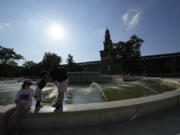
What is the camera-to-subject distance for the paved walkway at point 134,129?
2.02 m

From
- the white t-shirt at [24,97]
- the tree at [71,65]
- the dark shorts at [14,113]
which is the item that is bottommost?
the dark shorts at [14,113]

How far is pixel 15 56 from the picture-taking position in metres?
31.9

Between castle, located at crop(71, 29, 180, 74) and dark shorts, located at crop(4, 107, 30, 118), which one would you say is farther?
castle, located at crop(71, 29, 180, 74)

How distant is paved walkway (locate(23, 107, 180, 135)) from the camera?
6.61 feet

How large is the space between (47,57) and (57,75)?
35107 mm

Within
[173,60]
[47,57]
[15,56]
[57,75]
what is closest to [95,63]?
[47,57]

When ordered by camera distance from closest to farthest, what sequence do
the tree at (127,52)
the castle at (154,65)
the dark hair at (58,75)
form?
the dark hair at (58,75)
the tree at (127,52)
the castle at (154,65)

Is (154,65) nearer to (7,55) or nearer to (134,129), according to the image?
(134,129)

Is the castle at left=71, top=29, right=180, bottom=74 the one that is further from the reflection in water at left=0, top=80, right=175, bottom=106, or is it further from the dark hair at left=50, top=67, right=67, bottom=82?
the dark hair at left=50, top=67, right=67, bottom=82

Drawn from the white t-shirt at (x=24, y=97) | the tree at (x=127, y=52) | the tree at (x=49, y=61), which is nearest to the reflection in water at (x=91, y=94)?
the white t-shirt at (x=24, y=97)

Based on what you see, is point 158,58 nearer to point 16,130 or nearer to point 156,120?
point 156,120

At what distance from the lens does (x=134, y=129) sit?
2.12 metres

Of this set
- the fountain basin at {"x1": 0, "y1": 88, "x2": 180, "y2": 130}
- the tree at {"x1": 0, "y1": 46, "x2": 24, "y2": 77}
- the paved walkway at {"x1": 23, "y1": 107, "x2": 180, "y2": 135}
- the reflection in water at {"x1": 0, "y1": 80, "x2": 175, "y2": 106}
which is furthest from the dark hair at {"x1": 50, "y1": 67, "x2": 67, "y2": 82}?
the tree at {"x1": 0, "y1": 46, "x2": 24, "y2": 77}

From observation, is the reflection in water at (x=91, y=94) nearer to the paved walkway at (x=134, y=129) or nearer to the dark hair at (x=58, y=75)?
the dark hair at (x=58, y=75)
